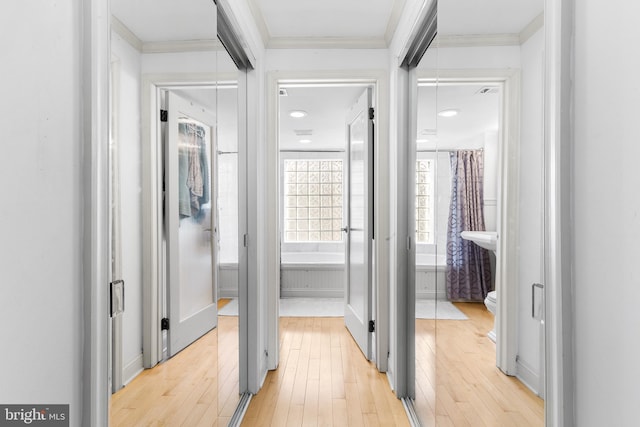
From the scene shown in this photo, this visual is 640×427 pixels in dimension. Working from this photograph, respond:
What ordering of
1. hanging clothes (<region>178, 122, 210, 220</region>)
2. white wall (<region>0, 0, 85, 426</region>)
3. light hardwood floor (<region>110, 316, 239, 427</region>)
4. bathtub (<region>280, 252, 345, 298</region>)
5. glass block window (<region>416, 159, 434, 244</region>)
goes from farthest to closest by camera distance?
bathtub (<region>280, 252, 345, 298</region>), glass block window (<region>416, 159, 434, 244</region>), hanging clothes (<region>178, 122, 210, 220</region>), light hardwood floor (<region>110, 316, 239, 427</region>), white wall (<region>0, 0, 85, 426</region>)

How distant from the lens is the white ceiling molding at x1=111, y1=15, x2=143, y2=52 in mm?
860

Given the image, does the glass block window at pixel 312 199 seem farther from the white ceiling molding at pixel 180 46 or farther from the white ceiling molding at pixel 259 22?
the white ceiling molding at pixel 180 46

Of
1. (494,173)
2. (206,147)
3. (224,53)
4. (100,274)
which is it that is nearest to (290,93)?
(224,53)

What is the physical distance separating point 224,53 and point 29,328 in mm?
1534

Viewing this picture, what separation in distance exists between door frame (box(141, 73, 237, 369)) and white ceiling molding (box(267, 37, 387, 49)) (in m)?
1.56

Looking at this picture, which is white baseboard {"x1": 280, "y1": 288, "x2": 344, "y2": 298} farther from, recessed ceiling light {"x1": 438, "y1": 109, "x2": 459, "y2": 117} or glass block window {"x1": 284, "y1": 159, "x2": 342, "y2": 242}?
recessed ceiling light {"x1": 438, "y1": 109, "x2": 459, "y2": 117}

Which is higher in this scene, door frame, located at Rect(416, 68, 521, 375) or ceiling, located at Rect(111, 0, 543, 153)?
ceiling, located at Rect(111, 0, 543, 153)

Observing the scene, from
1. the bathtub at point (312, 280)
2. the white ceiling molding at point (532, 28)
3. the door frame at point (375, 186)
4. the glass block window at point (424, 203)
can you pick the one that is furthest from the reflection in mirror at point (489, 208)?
the bathtub at point (312, 280)

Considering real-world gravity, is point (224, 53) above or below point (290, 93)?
below

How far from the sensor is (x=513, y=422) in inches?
39.5

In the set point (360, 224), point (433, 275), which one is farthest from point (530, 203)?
point (360, 224)

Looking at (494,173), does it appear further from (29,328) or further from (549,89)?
(29,328)

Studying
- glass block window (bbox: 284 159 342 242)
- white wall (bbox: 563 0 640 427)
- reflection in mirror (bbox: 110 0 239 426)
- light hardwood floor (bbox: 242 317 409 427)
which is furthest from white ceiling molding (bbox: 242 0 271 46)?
glass block window (bbox: 284 159 342 242)

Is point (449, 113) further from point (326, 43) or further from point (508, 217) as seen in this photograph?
point (326, 43)
